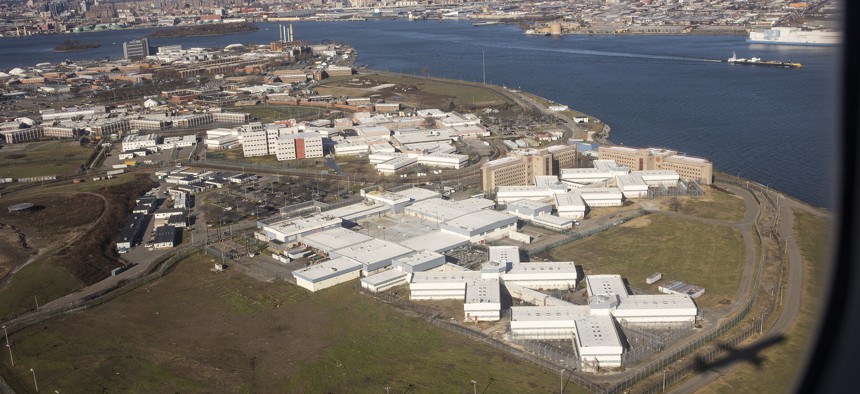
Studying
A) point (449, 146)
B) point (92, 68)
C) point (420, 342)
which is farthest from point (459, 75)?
point (420, 342)

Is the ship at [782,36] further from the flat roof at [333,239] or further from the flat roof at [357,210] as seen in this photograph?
the flat roof at [333,239]

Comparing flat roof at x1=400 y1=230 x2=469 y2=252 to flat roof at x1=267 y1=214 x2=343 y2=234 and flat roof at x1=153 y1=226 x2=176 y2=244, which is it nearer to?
flat roof at x1=267 y1=214 x2=343 y2=234

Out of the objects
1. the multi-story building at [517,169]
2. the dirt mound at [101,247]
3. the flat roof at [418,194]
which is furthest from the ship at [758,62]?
the dirt mound at [101,247]

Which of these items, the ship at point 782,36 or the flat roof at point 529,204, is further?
the ship at point 782,36

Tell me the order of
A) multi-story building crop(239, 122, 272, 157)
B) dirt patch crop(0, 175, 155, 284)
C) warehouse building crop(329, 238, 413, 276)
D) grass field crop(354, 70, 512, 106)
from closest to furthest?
warehouse building crop(329, 238, 413, 276) → dirt patch crop(0, 175, 155, 284) → multi-story building crop(239, 122, 272, 157) → grass field crop(354, 70, 512, 106)

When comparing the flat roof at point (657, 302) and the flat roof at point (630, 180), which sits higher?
the flat roof at point (630, 180)

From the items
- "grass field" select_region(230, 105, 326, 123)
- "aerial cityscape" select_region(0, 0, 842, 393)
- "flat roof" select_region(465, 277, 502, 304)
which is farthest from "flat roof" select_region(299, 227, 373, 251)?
"grass field" select_region(230, 105, 326, 123)

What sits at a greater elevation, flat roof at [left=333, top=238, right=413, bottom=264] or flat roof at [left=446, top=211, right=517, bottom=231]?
flat roof at [left=446, top=211, right=517, bottom=231]

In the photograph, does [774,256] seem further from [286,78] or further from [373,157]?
[286,78]

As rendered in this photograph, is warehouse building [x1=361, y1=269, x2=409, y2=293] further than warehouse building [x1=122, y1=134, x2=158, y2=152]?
No
